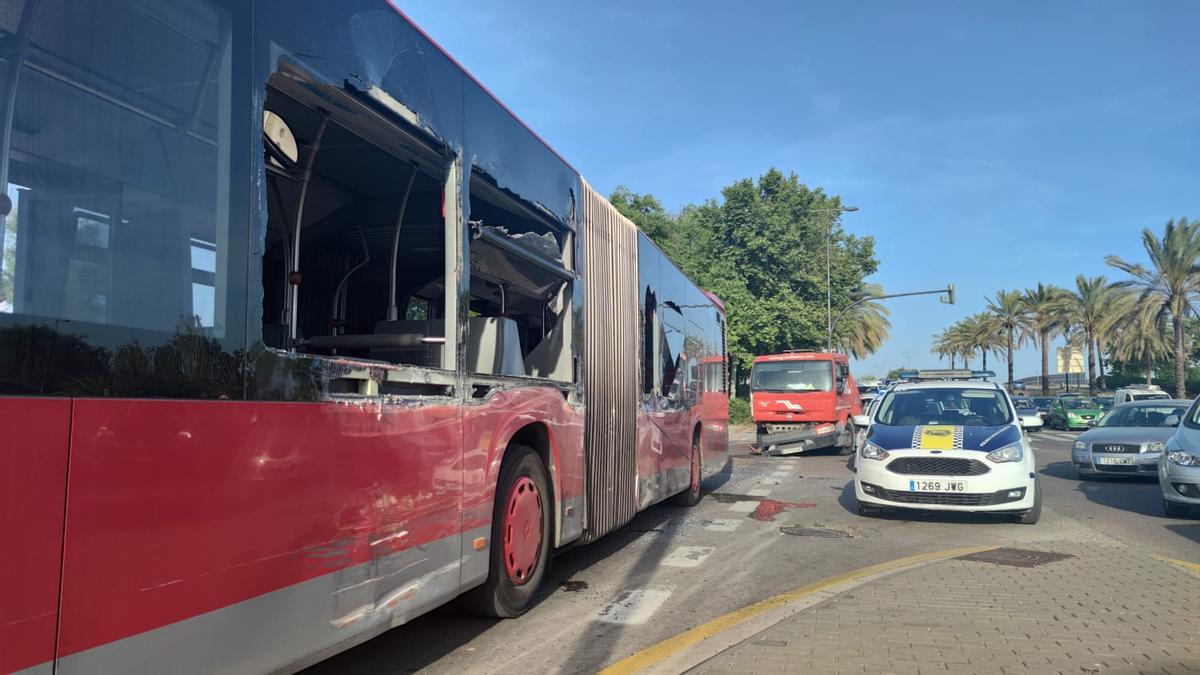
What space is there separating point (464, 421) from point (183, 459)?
1.95 metres

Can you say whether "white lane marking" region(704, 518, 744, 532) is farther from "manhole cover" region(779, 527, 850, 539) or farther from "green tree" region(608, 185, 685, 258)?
"green tree" region(608, 185, 685, 258)

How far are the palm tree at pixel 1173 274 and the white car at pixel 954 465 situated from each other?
98.3 feet

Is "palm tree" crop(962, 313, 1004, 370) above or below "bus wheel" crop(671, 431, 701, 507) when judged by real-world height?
above

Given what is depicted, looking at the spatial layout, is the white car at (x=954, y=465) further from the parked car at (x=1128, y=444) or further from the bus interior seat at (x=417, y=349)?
the bus interior seat at (x=417, y=349)

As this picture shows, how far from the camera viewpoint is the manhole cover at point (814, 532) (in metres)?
8.45

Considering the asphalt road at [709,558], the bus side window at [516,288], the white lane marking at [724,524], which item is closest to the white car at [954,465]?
the asphalt road at [709,558]

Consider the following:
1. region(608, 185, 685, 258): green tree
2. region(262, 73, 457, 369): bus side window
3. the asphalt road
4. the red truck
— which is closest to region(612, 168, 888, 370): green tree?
region(608, 185, 685, 258): green tree

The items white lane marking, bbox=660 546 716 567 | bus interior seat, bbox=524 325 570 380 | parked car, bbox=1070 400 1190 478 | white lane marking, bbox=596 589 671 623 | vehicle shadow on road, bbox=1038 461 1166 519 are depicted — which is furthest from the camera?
parked car, bbox=1070 400 1190 478

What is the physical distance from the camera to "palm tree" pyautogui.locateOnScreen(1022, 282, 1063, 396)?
46156 millimetres

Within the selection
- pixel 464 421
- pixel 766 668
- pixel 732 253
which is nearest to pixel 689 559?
pixel 766 668

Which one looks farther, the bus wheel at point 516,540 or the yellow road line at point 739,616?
the bus wheel at point 516,540

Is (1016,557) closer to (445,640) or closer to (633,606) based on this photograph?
(633,606)

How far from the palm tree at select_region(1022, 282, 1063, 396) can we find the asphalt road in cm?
3748

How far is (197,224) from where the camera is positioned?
8.45 ft
